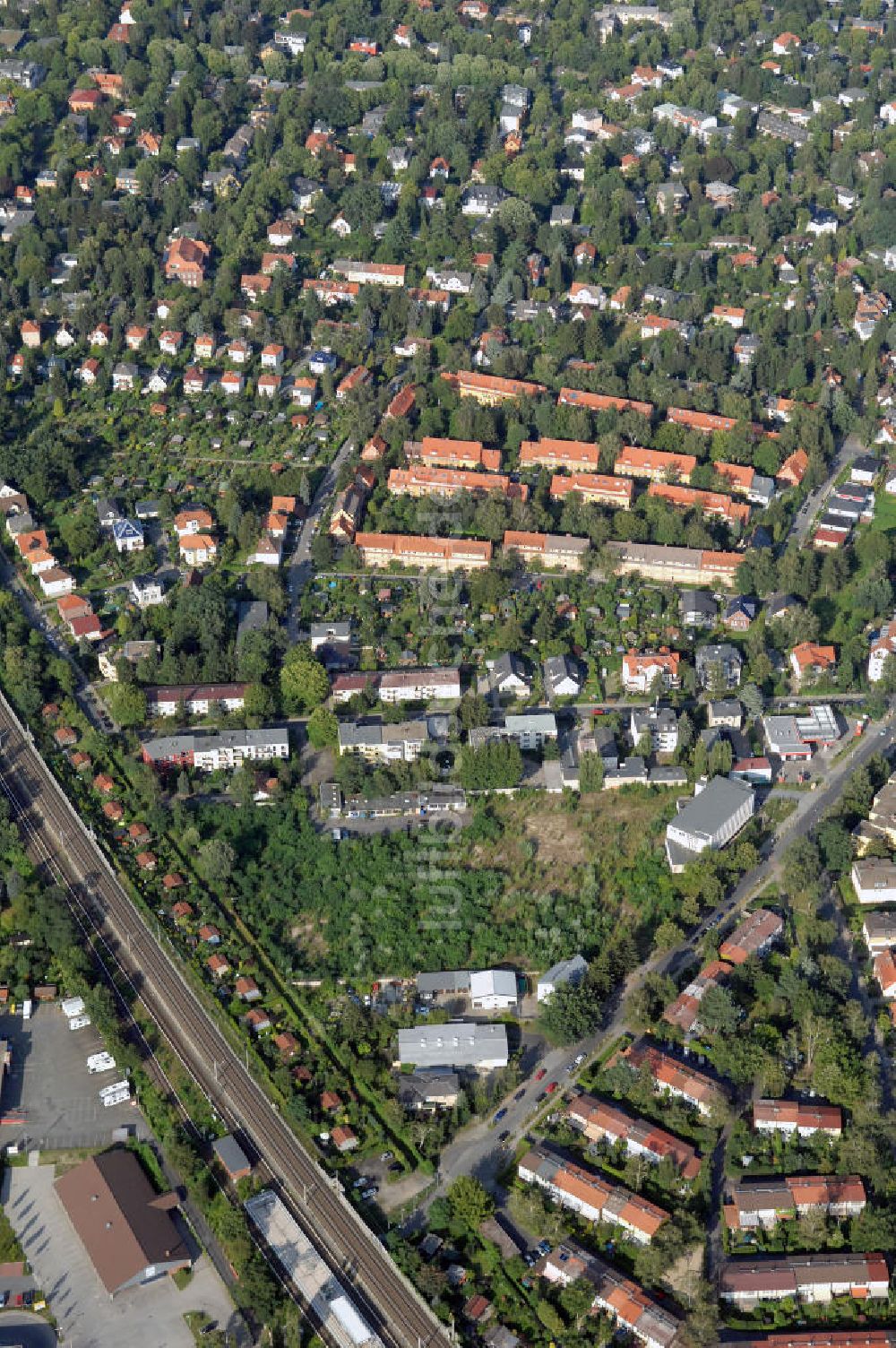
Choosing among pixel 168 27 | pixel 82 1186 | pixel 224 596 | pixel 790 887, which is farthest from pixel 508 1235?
pixel 168 27

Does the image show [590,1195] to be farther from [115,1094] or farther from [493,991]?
[115,1094]

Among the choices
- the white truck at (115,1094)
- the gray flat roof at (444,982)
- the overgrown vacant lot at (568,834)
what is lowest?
the white truck at (115,1094)

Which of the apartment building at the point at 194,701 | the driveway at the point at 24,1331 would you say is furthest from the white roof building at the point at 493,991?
the apartment building at the point at 194,701

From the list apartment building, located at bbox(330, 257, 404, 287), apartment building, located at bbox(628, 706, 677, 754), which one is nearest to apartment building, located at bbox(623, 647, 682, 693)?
apartment building, located at bbox(628, 706, 677, 754)

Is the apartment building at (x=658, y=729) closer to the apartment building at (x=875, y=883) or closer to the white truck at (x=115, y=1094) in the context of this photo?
the apartment building at (x=875, y=883)

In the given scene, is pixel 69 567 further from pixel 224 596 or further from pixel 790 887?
pixel 790 887

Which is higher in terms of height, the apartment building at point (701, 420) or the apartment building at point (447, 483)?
the apartment building at point (701, 420)

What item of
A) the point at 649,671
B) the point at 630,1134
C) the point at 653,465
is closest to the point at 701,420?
the point at 653,465
